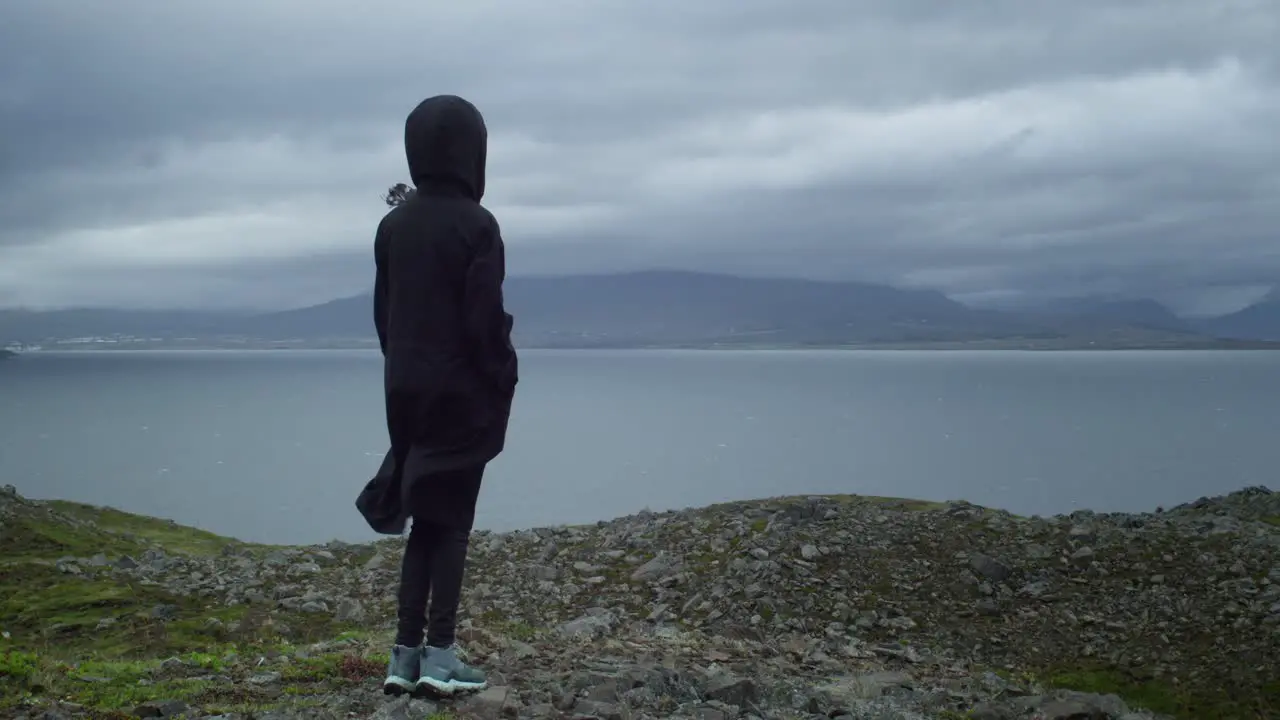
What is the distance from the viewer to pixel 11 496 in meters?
22.7

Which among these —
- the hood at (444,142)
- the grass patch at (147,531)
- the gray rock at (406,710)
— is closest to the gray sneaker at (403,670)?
the gray rock at (406,710)

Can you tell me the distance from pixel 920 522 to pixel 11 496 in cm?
1867

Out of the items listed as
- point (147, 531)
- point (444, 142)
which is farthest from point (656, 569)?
point (147, 531)

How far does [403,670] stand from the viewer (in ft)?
24.3

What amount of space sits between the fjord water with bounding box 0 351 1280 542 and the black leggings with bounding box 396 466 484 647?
37.4 metres

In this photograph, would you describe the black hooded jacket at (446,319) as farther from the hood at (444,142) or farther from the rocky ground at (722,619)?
the rocky ground at (722,619)

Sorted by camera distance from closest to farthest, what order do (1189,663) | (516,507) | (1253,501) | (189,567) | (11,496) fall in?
(1189,663) → (189,567) → (1253,501) → (11,496) → (516,507)

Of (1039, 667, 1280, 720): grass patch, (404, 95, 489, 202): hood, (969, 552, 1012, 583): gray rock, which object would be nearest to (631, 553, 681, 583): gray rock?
(969, 552, 1012, 583): gray rock

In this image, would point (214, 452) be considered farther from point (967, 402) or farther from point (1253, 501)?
point (967, 402)

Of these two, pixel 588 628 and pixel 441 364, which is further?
pixel 588 628

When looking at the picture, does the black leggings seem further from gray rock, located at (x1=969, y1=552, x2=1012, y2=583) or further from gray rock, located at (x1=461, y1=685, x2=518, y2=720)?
gray rock, located at (x1=969, y1=552, x2=1012, y2=583)

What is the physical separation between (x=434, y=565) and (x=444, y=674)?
2.43ft

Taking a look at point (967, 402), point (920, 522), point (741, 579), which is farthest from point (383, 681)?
point (967, 402)

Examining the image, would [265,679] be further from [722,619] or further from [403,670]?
[722,619]
